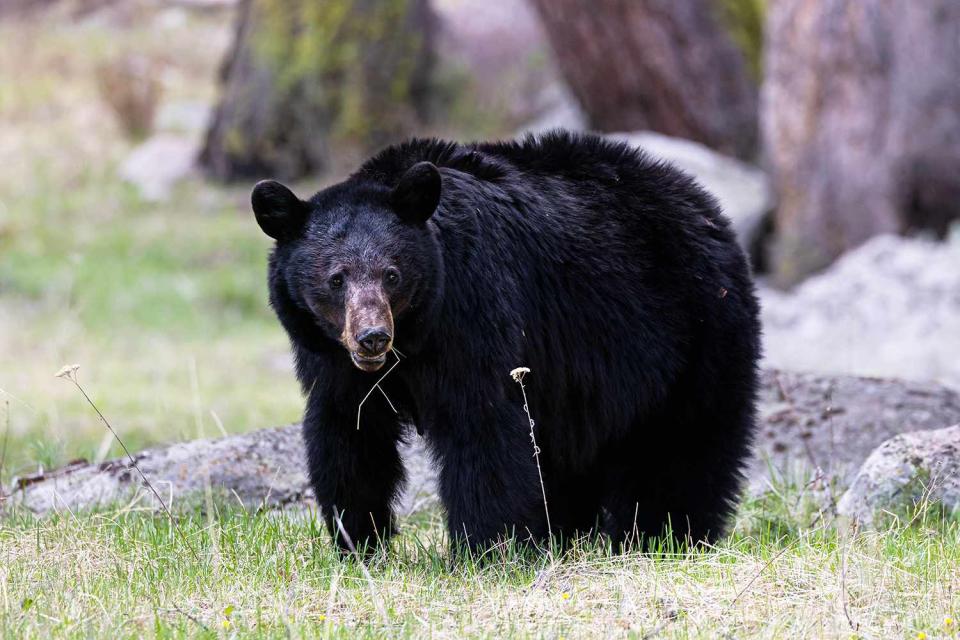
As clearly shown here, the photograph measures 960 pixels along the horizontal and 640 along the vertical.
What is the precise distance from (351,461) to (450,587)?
64 cm

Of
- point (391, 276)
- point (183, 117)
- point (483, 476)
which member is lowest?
point (483, 476)

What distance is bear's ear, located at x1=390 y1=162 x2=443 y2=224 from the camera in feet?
14.1

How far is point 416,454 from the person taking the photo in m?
6.45

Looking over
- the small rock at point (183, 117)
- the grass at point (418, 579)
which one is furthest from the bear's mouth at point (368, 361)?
the small rock at point (183, 117)

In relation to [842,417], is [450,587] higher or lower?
lower

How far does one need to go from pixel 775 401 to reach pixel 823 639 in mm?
3768

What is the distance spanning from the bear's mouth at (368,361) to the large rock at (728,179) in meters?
8.37

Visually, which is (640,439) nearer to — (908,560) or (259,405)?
(908,560)

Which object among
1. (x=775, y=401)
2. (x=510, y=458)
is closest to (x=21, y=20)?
(x=775, y=401)

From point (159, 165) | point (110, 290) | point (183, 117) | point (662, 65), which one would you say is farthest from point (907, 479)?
point (183, 117)

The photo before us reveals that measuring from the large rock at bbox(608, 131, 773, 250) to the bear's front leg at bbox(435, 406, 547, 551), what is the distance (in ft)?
26.4

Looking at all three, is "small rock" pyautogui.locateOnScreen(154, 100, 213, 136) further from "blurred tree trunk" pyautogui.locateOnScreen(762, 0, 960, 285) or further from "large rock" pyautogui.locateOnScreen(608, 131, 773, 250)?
"blurred tree trunk" pyautogui.locateOnScreen(762, 0, 960, 285)

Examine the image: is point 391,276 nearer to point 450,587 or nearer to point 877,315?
point 450,587

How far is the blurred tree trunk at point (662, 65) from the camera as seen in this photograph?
13.5 m
